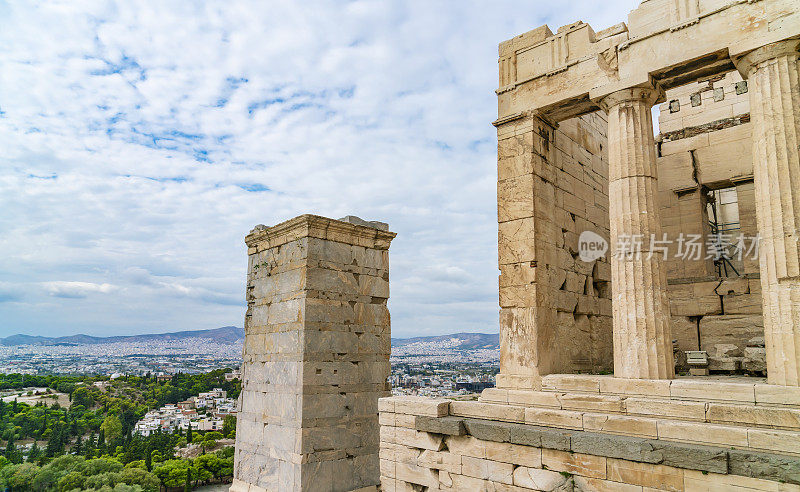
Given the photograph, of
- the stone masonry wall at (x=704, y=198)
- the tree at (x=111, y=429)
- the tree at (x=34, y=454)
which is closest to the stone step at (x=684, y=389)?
the stone masonry wall at (x=704, y=198)

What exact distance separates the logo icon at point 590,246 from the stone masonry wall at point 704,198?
164 centimetres

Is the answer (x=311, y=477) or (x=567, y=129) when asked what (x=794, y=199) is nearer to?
(x=567, y=129)

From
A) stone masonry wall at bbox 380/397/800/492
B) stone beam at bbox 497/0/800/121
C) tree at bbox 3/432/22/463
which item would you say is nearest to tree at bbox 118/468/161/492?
tree at bbox 3/432/22/463

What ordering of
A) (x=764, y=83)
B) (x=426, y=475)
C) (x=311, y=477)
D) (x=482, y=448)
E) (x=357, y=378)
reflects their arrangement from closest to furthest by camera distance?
(x=764, y=83)
(x=482, y=448)
(x=426, y=475)
(x=311, y=477)
(x=357, y=378)

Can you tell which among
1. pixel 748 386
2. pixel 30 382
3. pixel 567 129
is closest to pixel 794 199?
pixel 748 386

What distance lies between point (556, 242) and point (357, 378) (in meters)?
5.26

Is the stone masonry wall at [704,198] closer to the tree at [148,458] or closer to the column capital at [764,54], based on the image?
the column capital at [764,54]

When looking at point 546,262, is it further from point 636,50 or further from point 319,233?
point 319,233

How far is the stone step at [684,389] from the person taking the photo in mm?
6148

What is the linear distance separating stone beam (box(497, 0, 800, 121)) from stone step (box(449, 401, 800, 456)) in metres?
5.08

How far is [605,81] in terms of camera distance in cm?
856

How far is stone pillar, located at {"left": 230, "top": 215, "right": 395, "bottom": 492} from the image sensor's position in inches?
415

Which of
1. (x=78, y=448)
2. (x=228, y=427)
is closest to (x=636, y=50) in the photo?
(x=228, y=427)

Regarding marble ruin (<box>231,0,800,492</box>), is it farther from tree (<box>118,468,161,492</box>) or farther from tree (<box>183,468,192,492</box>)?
tree (<box>183,468,192,492</box>)
